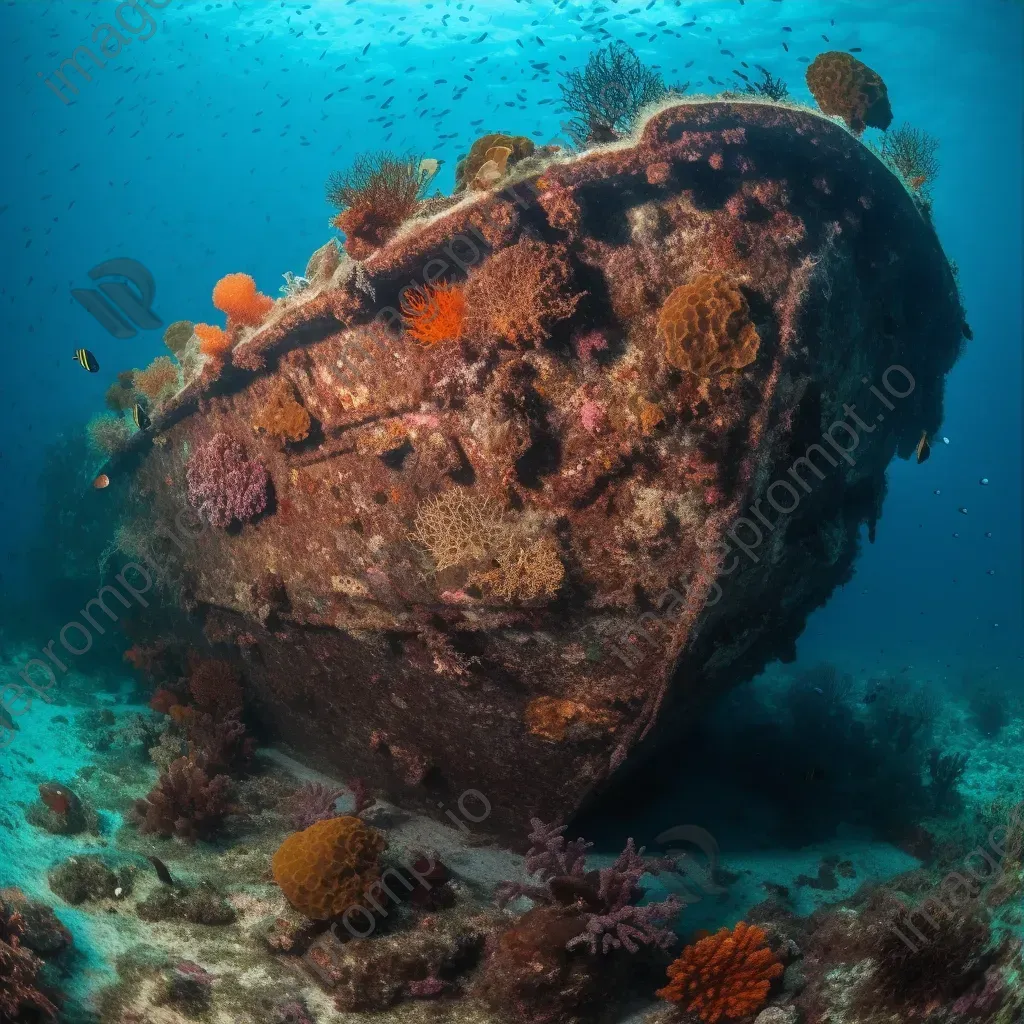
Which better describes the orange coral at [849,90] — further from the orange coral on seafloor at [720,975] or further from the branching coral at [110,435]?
the branching coral at [110,435]

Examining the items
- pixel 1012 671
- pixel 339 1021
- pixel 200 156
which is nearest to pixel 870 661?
pixel 1012 671

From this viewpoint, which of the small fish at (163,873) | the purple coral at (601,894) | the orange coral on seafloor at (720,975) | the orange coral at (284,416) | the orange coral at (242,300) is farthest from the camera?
the orange coral at (242,300)

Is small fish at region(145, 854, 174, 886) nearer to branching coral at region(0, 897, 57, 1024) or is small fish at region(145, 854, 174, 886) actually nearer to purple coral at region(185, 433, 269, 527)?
branching coral at region(0, 897, 57, 1024)

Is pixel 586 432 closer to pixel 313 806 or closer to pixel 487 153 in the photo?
pixel 487 153

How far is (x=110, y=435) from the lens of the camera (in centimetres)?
1121

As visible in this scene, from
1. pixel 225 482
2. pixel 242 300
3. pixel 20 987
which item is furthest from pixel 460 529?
pixel 20 987

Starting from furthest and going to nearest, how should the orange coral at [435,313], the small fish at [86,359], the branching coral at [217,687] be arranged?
the branching coral at [217,687] < the small fish at [86,359] < the orange coral at [435,313]

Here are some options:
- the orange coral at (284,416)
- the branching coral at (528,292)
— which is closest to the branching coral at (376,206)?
the branching coral at (528,292)

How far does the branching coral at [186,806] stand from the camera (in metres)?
7.16

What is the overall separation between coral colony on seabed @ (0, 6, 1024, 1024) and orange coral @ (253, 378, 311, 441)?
0.17ft

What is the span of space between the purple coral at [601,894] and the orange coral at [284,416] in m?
5.01

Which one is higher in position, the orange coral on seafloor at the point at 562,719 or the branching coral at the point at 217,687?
the orange coral on seafloor at the point at 562,719

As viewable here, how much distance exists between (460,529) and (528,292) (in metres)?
2.29

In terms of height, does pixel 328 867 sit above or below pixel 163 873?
above
